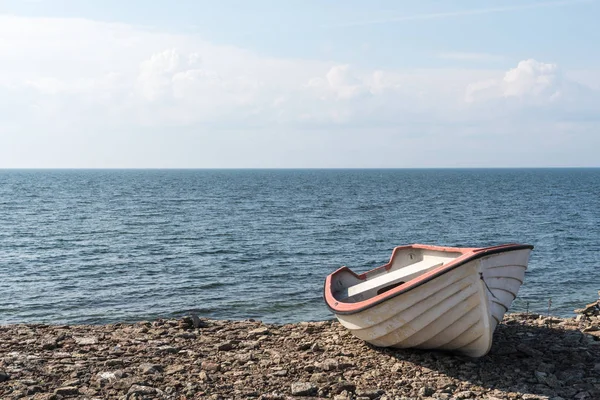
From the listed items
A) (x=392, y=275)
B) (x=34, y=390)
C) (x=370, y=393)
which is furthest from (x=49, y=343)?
(x=392, y=275)

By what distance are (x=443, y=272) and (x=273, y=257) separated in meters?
22.8

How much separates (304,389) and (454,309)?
11.0ft

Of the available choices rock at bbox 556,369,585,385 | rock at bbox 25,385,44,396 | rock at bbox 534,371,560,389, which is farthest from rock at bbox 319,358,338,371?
rock at bbox 25,385,44,396

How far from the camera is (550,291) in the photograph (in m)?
25.3

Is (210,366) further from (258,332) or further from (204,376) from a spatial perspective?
(258,332)

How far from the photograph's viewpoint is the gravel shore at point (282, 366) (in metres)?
10.4

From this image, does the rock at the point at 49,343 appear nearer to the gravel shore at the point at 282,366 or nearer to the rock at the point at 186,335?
the gravel shore at the point at 282,366

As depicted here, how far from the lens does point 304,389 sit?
10.4m

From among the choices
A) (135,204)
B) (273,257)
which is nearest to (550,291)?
(273,257)

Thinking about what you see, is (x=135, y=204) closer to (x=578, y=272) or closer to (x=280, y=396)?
(x=578, y=272)

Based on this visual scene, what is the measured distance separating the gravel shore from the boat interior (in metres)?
1.08

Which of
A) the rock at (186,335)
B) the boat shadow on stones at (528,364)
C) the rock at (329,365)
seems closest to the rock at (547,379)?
the boat shadow on stones at (528,364)

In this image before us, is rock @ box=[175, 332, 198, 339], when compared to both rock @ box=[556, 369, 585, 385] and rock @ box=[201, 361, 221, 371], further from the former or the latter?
rock @ box=[556, 369, 585, 385]

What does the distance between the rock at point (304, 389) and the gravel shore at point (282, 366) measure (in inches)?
0.7
